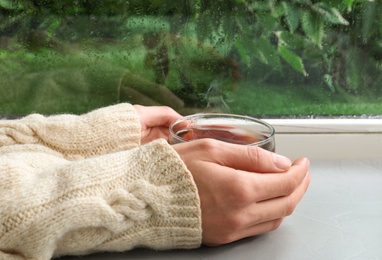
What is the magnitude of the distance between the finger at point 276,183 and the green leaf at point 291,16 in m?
0.48

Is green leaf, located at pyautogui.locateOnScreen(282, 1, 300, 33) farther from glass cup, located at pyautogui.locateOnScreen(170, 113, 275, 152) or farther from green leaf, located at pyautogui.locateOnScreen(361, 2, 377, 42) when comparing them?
glass cup, located at pyautogui.locateOnScreen(170, 113, 275, 152)

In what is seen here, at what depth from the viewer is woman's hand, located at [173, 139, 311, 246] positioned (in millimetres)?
742

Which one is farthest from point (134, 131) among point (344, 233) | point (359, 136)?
point (359, 136)

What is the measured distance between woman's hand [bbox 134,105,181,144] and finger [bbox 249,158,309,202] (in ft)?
1.10

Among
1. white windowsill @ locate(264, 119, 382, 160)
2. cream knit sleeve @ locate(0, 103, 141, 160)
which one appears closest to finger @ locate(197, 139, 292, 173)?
cream knit sleeve @ locate(0, 103, 141, 160)

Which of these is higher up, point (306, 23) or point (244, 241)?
point (306, 23)

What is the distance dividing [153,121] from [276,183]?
357 millimetres

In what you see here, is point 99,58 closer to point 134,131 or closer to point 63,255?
point 134,131

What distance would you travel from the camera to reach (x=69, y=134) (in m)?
0.92

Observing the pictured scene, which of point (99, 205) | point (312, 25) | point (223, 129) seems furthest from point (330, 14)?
point (99, 205)

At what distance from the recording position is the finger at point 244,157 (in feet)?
2.51

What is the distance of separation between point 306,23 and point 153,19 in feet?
1.04

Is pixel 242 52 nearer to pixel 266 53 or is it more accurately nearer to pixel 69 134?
pixel 266 53

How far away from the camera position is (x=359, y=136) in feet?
3.99
